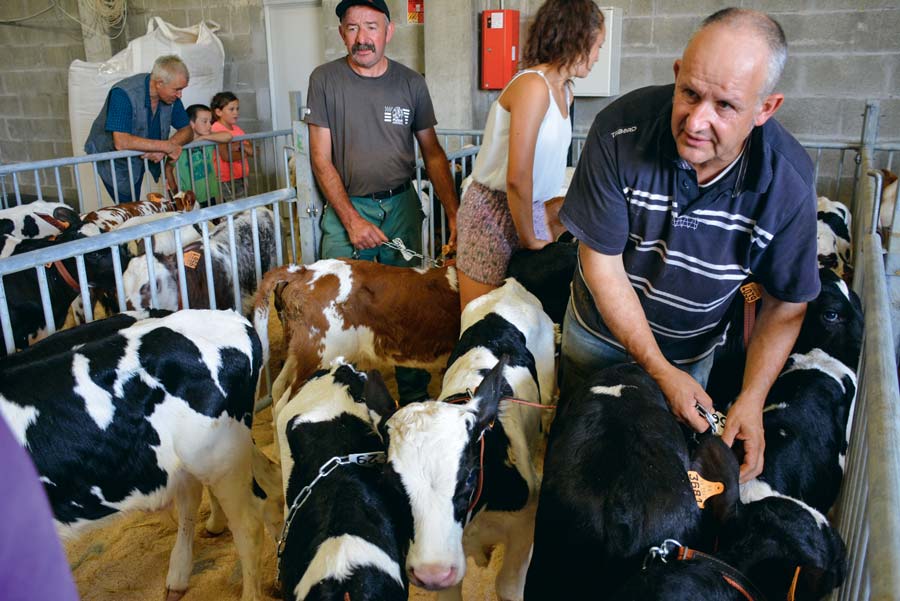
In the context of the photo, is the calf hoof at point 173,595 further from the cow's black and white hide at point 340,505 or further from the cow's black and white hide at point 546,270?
the cow's black and white hide at point 546,270

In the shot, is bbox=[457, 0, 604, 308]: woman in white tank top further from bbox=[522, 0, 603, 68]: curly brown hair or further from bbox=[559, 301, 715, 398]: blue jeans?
bbox=[559, 301, 715, 398]: blue jeans

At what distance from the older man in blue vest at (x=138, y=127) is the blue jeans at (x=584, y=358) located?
4557 millimetres

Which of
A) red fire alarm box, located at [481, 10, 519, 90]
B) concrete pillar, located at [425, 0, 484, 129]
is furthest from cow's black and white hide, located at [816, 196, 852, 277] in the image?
concrete pillar, located at [425, 0, 484, 129]

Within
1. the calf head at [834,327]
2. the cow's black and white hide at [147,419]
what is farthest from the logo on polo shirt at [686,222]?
the cow's black and white hide at [147,419]

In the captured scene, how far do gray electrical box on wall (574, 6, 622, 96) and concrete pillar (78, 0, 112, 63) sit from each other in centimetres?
666

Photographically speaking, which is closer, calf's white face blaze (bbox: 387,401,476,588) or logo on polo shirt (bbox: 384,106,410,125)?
calf's white face blaze (bbox: 387,401,476,588)

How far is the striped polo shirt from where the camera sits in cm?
196

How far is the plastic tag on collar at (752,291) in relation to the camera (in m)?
2.22

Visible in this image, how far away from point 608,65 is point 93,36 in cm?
711

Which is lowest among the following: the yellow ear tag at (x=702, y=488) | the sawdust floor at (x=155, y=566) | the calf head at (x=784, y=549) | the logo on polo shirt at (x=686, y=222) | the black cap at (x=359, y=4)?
the sawdust floor at (x=155, y=566)

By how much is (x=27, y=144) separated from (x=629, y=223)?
37.5ft

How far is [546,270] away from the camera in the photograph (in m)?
3.23

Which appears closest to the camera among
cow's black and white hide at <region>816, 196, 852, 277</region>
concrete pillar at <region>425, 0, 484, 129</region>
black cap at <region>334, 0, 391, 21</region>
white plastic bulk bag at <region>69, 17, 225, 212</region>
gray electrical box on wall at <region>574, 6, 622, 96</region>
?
black cap at <region>334, 0, 391, 21</region>

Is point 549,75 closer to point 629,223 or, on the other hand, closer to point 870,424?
point 629,223
